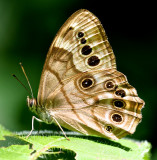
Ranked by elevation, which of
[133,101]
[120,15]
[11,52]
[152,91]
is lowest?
[152,91]

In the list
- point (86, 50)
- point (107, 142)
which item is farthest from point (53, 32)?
point (107, 142)

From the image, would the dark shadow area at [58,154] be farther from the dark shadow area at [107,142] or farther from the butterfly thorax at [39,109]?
the butterfly thorax at [39,109]

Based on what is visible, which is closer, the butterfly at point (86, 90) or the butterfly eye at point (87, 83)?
the butterfly at point (86, 90)

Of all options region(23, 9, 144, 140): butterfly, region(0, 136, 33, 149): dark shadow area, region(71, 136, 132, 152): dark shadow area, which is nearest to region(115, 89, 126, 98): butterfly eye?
region(23, 9, 144, 140): butterfly

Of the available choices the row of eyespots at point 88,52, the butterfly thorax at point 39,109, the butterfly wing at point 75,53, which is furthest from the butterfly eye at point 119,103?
the butterfly thorax at point 39,109

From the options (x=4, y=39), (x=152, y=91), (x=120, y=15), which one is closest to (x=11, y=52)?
(x=4, y=39)

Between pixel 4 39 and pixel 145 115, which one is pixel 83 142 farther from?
pixel 4 39

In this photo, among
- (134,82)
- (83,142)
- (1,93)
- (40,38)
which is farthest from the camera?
(40,38)

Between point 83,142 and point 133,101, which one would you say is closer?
point 83,142
